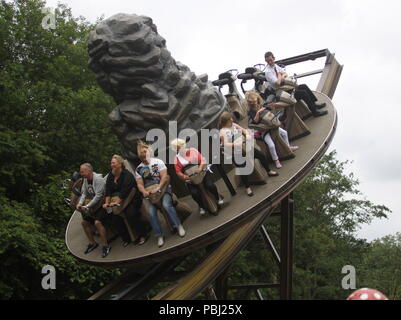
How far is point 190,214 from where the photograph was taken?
871 centimetres

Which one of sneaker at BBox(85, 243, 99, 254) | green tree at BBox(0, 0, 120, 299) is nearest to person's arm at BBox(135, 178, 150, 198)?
sneaker at BBox(85, 243, 99, 254)

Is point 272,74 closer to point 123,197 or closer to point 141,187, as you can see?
point 141,187

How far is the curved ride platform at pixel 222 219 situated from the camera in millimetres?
7871

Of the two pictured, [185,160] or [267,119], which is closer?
[185,160]

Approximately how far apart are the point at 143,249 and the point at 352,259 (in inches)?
917

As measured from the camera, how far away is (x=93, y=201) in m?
8.55

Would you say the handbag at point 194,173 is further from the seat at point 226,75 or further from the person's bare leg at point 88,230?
the seat at point 226,75

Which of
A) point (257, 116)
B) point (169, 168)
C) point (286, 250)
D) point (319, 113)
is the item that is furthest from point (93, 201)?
point (319, 113)

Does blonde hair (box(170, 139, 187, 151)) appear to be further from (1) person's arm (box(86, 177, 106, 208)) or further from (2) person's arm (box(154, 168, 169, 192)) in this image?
(1) person's arm (box(86, 177, 106, 208))

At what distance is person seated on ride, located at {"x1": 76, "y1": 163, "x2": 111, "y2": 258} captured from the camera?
859cm

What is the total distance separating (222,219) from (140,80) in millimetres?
2751

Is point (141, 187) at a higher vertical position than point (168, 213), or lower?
higher

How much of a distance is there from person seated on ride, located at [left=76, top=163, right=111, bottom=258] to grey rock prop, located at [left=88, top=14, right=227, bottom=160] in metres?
1.11

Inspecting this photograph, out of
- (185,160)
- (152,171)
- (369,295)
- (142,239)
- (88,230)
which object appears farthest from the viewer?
(88,230)
